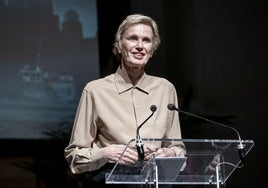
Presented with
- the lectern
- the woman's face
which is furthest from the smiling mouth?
the lectern

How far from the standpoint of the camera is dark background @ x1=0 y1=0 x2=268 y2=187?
4289 millimetres

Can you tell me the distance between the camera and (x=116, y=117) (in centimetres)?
269

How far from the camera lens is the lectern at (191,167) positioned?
234 centimetres

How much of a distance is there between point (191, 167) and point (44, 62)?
6.61ft

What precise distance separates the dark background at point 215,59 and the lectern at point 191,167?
176cm

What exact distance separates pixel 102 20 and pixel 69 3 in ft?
0.76

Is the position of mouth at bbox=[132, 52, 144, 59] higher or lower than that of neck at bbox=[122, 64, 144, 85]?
higher

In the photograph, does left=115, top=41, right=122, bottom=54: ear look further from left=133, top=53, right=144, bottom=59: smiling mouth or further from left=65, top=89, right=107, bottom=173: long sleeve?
left=65, top=89, right=107, bottom=173: long sleeve

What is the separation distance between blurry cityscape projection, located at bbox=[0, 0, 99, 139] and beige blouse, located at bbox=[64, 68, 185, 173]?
1.42 m

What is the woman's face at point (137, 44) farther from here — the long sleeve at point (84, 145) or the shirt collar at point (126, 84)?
the long sleeve at point (84, 145)

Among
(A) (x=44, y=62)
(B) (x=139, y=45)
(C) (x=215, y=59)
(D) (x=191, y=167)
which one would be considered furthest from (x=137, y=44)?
(C) (x=215, y=59)

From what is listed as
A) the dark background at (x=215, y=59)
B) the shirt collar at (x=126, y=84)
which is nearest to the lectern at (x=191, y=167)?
the shirt collar at (x=126, y=84)

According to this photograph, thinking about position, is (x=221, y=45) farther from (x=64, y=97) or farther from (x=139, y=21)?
(x=139, y=21)

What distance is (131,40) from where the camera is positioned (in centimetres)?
274
